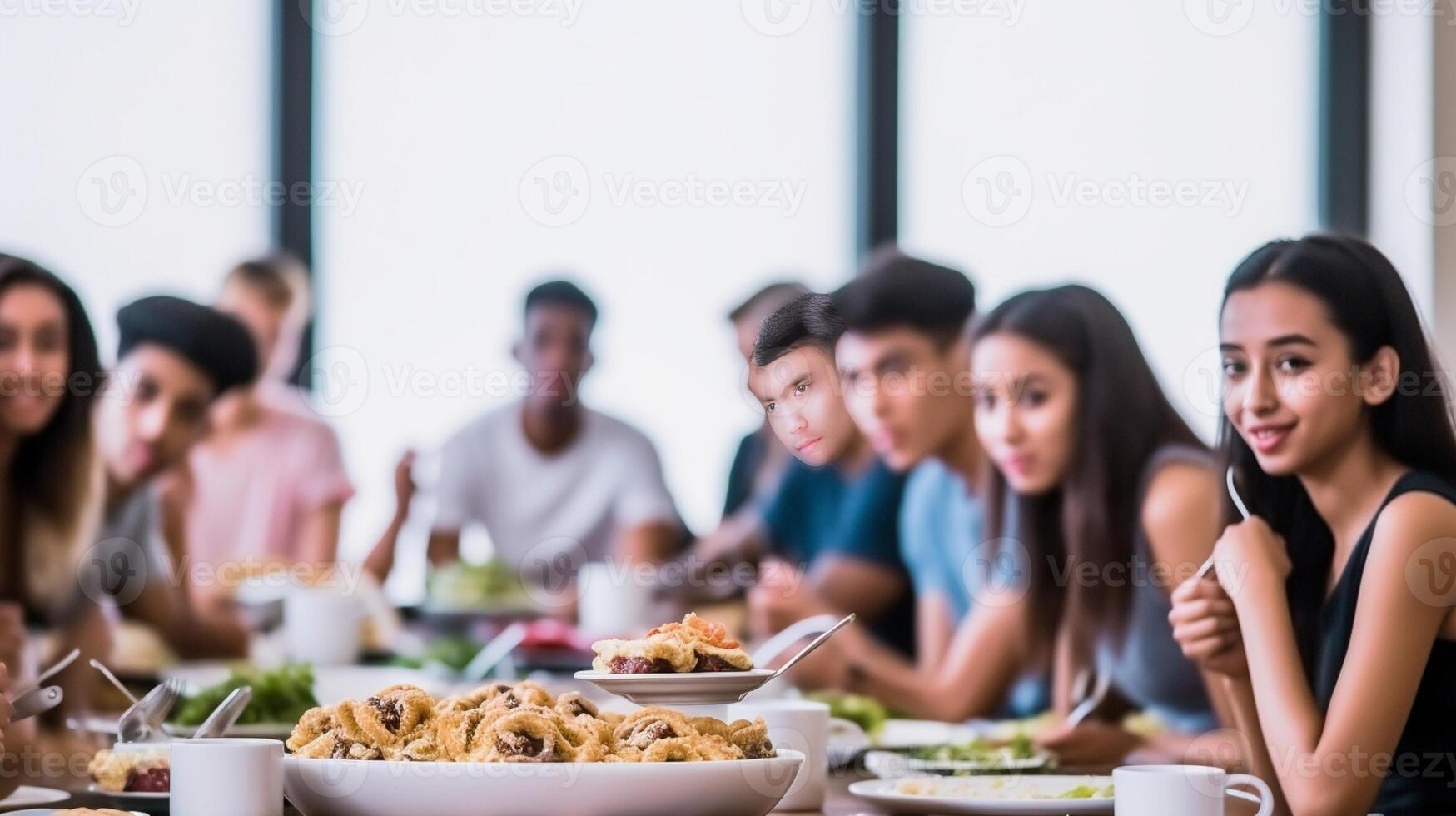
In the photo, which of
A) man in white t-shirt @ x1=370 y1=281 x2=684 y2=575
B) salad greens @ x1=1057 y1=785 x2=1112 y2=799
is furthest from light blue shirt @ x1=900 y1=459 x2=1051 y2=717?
salad greens @ x1=1057 y1=785 x2=1112 y2=799

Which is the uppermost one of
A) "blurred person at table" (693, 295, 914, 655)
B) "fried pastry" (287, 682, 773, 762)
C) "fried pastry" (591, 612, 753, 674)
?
A: "fried pastry" (591, 612, 753, 674)

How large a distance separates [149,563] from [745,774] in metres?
3.17

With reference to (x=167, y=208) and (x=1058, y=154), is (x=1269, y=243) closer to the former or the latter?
(x=1058, y=154)

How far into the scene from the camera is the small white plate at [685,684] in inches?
50.2

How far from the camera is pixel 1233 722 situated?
2.57 meters

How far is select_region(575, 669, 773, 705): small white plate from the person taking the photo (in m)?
1.28

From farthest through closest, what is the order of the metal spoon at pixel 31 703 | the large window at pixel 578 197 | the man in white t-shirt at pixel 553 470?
the large window at pixel 578 197 → the man in white t-shirt at pixel 553 470 → the metal spoon at pixel 31 703

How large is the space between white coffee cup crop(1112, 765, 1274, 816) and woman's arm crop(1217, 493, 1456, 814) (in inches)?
→ 18.6

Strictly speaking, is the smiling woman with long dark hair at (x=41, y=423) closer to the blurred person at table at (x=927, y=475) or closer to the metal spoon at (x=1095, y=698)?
the blurred person at table at (x=927, y=475)

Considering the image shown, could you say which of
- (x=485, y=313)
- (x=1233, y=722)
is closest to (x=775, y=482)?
(x=485, y=313)

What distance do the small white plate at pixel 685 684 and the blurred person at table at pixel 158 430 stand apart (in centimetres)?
294

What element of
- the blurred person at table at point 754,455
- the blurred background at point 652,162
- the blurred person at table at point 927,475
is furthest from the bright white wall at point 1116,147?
the blurred person at table at point 927,475

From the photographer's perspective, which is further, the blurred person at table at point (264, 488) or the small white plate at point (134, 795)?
the blurred person at table at point (264, 488)

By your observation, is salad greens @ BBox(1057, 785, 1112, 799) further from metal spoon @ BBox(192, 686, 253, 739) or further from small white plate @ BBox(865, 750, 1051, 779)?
metal spoon @ BBox(192, 686, 253, 739)
